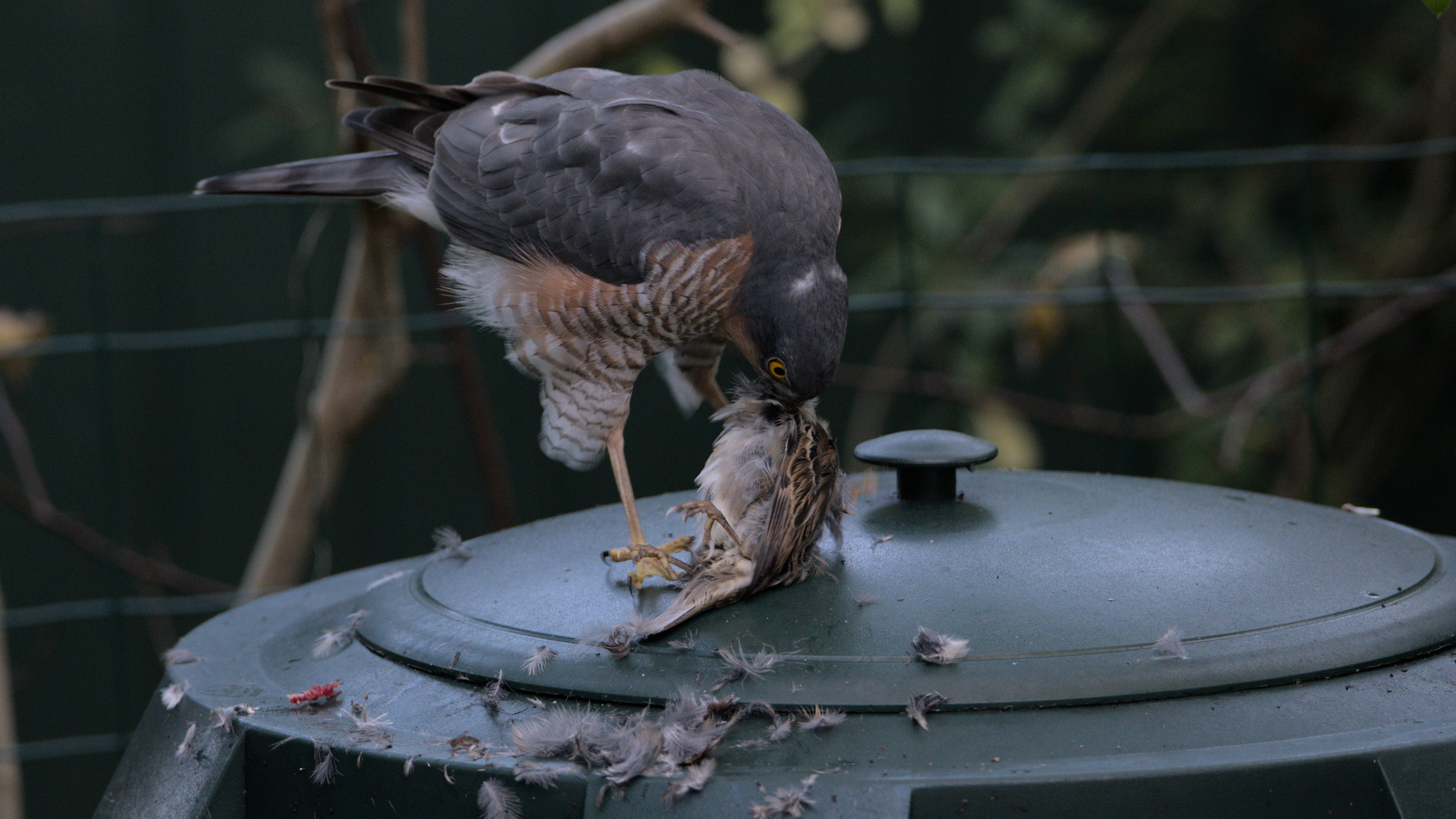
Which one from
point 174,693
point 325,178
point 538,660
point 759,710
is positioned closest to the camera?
point 759,710

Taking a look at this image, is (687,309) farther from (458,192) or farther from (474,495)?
(474,495)

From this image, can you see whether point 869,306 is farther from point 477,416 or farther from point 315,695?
point 315,695

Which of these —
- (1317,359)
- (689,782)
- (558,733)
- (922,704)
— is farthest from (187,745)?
(1317,359)

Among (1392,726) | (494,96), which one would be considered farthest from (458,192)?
(1392,726)

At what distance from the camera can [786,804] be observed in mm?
932

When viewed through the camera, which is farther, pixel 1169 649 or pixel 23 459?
pixel 23 459

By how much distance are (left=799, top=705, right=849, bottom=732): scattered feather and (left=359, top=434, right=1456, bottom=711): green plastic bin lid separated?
11 millimetres

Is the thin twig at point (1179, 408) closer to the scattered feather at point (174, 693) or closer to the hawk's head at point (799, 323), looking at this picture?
the hawk's head at point (799, 323)

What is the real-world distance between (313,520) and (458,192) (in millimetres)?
1259

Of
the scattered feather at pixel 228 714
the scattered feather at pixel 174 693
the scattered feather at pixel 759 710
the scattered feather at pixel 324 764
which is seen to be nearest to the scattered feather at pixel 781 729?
the scattered feather at pixel 759 710

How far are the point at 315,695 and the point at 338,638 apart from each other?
174 millimetres

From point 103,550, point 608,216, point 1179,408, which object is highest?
point 608,216

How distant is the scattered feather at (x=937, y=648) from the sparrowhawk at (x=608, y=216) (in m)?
0.60

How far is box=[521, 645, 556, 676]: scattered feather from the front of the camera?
115 centimetres
